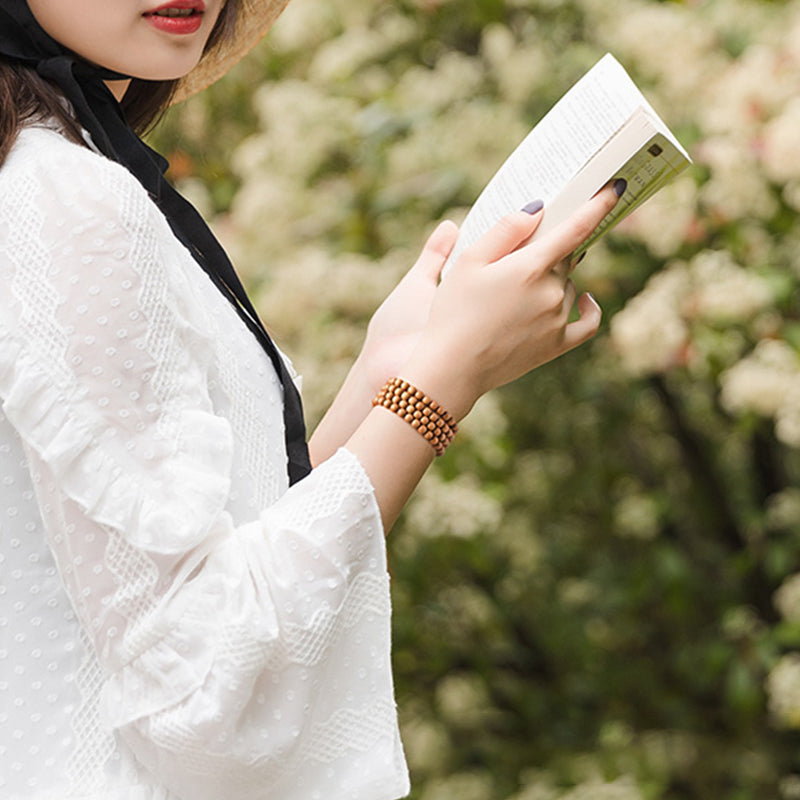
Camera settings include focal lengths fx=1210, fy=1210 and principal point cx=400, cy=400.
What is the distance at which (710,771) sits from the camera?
3035 mm

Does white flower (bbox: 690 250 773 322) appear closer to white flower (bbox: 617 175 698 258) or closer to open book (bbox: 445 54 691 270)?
white flower (bbox: 617 175 698 258)

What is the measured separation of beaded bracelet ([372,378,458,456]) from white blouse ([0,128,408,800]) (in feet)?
0.19

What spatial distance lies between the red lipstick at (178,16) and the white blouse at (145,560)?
0.42ft

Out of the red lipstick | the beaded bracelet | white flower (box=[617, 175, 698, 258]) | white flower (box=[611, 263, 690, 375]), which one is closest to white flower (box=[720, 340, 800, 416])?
white flower (box=[611, 263, 690, 375])

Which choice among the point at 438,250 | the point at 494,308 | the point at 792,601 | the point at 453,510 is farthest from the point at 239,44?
the point at 792,601

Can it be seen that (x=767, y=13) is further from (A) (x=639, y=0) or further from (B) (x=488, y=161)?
(B) (x=488, y=161)

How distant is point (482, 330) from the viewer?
0.93 m

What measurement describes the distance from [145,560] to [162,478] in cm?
6

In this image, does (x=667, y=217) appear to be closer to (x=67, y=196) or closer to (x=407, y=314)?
(x=407, y=314)

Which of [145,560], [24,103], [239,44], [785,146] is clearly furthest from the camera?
[785,146]

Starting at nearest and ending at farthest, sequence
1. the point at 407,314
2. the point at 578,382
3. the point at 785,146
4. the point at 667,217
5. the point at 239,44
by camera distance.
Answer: the point at 407,314
the point at 239,44
the point at 785,146
the point at 667,217
the point at 578,382

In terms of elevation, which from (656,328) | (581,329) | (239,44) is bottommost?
(656,328)

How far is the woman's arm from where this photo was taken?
0.90 m

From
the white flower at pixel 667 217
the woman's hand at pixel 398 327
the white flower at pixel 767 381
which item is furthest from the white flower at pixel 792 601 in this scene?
the woman's hand at pixel 398 327
